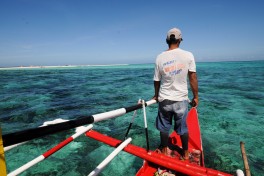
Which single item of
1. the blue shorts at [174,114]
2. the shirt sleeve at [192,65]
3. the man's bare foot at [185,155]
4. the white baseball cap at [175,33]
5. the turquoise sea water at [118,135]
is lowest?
the turquoise sea water at [118,135]

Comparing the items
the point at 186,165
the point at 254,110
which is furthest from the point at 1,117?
the point at 254,110

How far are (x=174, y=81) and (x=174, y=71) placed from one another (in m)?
0.20

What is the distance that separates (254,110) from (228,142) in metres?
5.57

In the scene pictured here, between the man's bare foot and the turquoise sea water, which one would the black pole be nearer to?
the man's bare foot

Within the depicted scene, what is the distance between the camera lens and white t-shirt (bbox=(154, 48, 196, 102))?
11.2 ft

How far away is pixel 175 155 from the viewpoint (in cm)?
431

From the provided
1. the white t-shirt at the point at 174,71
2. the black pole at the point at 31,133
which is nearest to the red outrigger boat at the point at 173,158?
the white t-shirt at the point at 174,71

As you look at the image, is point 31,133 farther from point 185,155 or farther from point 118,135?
point 118,135

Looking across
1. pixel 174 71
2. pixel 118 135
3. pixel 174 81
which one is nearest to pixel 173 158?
pixel 174 81

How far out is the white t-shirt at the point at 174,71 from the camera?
3412 mm

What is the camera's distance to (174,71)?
11.5ft

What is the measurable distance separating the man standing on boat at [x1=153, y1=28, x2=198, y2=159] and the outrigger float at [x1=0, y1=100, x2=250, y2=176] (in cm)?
37

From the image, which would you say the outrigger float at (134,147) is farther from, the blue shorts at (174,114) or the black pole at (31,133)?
the blue shorts at (174,114)

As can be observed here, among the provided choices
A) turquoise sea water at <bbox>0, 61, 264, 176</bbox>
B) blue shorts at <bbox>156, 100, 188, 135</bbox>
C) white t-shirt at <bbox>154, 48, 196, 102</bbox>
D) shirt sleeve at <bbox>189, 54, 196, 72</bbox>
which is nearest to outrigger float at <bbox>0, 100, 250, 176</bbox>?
blue shorts at <bbox>156, 100, 188, 135</bbox>
